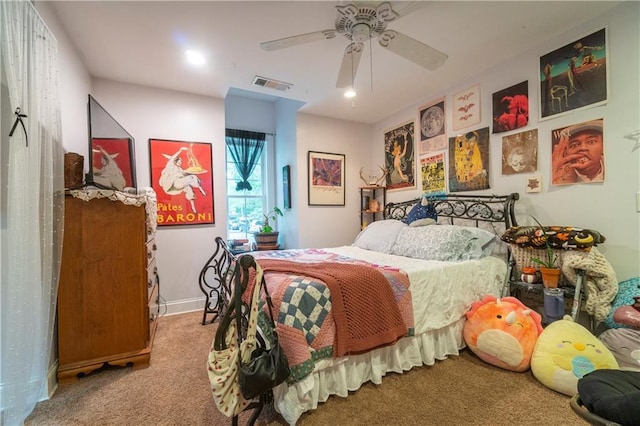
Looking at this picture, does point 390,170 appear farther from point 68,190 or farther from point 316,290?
point 68,190

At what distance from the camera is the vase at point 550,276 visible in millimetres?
1985

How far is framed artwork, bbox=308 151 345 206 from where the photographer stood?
12.9ft

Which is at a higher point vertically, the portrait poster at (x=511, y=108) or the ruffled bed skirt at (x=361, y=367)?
the portrait poster at (x=511, y=108)

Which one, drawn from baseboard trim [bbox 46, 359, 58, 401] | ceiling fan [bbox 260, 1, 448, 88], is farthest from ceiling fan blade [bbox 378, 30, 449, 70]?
baseboard trim [bbox 46, 359, 58, 401]

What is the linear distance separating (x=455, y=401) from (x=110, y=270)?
8.19 ft

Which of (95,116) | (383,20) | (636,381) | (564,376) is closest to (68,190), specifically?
(95,116)

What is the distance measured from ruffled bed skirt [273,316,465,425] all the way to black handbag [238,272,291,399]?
244mm

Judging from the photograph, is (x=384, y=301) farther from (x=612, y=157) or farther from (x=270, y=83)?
(x=270, y=83)

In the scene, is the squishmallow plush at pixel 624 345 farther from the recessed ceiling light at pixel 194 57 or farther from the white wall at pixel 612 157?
the recessed ceiling light at pixel 194 57

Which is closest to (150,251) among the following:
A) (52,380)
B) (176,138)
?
(52,380)

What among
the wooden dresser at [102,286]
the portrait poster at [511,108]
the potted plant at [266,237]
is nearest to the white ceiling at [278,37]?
the portrait poster at [511,108]

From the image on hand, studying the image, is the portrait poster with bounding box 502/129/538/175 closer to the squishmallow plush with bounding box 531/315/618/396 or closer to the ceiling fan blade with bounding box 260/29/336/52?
the squishmallow plush with bounding box 531/315/618/396

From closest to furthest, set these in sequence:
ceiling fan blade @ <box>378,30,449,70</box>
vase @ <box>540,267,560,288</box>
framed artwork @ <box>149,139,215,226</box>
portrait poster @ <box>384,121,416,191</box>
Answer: ceiling fan blade @ <box>378,30,449,70</box>, vase @ <box>540,267,560,288</box>, framed artwork @ <box>149,139,215,226</box>, portrait poster @ <box>384,121,416,191</box>

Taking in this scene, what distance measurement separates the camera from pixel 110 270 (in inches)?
77.1
